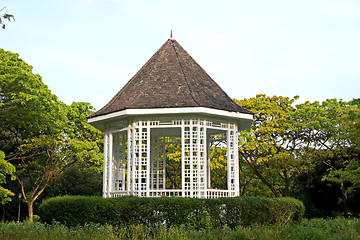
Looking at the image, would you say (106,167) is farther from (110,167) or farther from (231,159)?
(231,159)

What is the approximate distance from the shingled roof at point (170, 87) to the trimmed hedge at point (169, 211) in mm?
3638

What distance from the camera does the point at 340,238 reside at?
44.0ft

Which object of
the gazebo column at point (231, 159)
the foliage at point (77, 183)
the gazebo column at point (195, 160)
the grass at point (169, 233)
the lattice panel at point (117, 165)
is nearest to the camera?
the grass at point (169, 233)

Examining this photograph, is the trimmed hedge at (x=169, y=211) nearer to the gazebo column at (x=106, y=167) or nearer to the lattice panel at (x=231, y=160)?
the lattice panel at (x=231, y=160)

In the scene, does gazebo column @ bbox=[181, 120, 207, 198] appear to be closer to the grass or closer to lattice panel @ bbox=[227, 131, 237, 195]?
lattice panel @ bbox=[227, 131, 237, 195]

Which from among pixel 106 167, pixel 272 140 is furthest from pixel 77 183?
pixel 106 167

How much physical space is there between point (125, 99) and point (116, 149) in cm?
241

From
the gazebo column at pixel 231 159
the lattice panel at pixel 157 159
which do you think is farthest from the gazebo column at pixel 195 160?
the lattice panel at pixel 157 159

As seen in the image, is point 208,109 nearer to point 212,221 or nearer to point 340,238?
point 212,221

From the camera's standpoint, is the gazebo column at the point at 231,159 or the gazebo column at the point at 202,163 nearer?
the gazebo column at the point at 202,163

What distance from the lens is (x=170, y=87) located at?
1678 cm

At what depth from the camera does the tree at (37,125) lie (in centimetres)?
2325

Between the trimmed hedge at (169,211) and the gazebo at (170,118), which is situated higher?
the gazebo at (170,118)

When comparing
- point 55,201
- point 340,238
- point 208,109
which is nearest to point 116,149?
point 55,201
